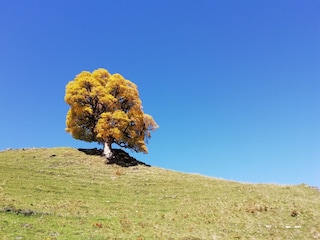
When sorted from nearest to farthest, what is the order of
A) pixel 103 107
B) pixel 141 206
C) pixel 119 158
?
pixel 141 206
pixel 119 158
pixel 103 107

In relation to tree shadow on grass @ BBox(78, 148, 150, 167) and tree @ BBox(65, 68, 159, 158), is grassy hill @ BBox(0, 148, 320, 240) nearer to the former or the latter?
tree shadow on grass @ BBox(78, 148, 150, 167)

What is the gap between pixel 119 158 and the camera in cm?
5681

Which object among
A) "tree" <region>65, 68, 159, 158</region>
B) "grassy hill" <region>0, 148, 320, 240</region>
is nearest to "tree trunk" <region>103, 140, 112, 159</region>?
"tree" <region>65, 68, 159, 158</region>

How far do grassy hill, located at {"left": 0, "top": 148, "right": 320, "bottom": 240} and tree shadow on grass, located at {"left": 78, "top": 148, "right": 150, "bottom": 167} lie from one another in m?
5.41

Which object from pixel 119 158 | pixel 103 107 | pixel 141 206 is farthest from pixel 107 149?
pixel 141 206

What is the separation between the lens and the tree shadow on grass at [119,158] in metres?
53.5

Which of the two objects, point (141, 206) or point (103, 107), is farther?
point (103, 107)

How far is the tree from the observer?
191ft

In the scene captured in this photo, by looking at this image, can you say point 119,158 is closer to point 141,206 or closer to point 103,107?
point 103,107

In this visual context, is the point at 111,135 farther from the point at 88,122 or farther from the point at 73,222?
the point at 73,222

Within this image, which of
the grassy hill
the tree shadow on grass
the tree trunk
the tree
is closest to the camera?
the grassy hill

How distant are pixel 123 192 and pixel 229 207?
11.9 m

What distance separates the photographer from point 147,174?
157ft

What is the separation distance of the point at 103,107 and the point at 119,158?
9.27m
